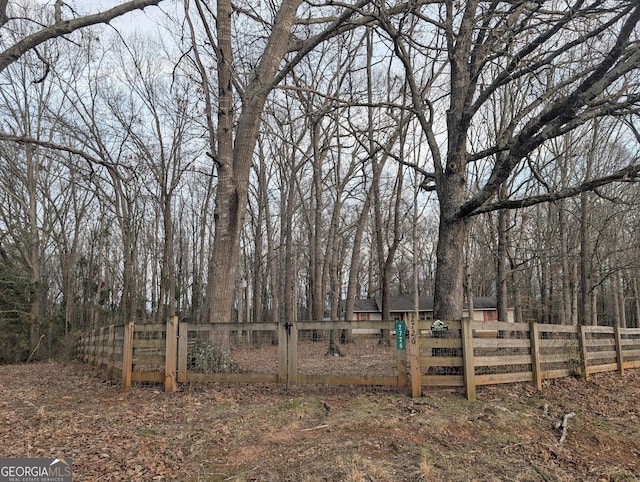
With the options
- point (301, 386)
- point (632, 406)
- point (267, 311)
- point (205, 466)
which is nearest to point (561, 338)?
point (632, 406)

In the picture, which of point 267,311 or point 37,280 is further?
point 267,311

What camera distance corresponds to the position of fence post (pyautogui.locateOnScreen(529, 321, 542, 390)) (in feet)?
23.6

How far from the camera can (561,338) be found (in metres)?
8.33

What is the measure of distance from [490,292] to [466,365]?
46.4m

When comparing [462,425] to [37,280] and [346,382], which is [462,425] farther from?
[37,280]

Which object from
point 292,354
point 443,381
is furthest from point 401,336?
point 292,354

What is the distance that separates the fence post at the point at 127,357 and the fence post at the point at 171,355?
2.37ft

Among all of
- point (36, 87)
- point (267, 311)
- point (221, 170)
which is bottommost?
point (267, 311)

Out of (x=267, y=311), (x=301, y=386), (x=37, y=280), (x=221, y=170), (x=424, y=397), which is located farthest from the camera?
(x=267, y=311)

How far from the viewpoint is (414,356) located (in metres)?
6.48

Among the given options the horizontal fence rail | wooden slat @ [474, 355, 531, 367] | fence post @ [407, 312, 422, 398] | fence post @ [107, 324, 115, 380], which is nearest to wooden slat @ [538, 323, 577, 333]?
the horizontal fence rail

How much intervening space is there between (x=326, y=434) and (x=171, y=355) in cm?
326

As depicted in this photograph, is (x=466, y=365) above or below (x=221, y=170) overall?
below

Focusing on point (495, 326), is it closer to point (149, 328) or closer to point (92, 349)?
point (149, 328)
